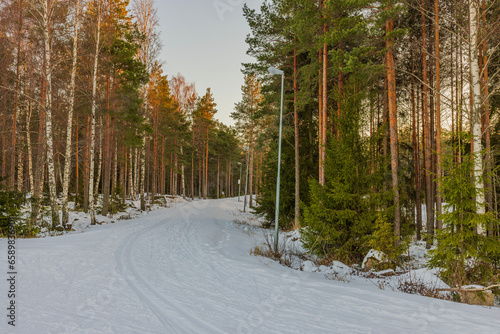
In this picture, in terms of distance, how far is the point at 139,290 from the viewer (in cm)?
516

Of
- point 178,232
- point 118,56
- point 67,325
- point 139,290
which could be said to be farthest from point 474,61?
point 118,56

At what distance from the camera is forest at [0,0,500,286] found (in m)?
6.85

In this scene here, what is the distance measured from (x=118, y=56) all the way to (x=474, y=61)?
65.0 feet

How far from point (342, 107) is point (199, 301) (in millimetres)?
7850

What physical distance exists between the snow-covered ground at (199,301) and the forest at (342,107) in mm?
2017

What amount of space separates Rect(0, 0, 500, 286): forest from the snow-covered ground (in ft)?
6.62

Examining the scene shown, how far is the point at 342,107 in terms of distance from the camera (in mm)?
9188

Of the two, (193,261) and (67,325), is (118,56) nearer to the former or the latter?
(193,261)

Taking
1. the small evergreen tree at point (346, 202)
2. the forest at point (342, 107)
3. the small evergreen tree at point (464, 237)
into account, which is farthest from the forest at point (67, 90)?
the small evergreen tree at point (464, 237)

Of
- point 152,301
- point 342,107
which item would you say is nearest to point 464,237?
point 342,107

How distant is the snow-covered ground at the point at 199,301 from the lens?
381 cm

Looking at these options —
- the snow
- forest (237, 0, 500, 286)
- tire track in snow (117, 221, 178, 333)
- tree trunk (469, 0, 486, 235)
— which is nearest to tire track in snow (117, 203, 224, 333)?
tire track in snow (117, 221, 178, 333)

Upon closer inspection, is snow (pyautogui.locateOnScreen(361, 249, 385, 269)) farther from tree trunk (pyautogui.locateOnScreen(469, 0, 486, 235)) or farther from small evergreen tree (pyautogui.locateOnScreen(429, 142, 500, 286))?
tree trunk (pyautogui.locateOnScreen(469, 0, 486, 235))

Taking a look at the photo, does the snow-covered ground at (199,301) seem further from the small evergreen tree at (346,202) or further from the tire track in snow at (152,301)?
the small evergreen tree at (346,202)
